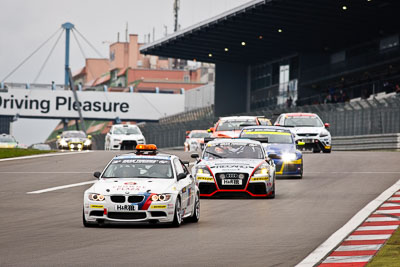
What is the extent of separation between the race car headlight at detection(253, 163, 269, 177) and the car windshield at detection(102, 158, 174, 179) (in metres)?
4.78

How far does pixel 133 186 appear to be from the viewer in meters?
14.7

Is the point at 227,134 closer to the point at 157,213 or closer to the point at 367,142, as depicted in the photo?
the point at 367,142

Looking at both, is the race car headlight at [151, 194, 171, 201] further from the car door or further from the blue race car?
the blue race car

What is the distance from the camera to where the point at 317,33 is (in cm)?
6625

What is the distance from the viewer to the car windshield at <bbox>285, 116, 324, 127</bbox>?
125 feet

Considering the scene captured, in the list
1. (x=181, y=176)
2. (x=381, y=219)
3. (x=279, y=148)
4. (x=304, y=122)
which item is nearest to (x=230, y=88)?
(x=304, y=122)

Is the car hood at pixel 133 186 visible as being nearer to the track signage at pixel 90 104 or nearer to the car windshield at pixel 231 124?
the car windshield at pixel 231 124

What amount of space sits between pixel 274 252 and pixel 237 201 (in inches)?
337

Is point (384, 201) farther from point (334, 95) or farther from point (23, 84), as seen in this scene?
point (23, 84)

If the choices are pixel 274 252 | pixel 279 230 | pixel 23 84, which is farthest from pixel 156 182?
pixel 23 84

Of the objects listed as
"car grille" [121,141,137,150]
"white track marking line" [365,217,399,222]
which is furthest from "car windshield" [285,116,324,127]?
"white track marking line" [365,217,399,222]

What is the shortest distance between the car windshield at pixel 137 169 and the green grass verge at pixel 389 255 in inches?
166

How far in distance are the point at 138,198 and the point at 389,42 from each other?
176ft

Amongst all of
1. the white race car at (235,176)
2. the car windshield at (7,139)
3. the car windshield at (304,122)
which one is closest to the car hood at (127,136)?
the car windshield at (7,139)
